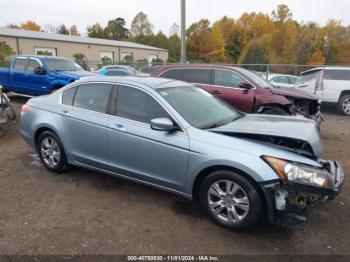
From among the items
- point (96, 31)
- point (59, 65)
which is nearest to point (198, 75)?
point (59, 65)

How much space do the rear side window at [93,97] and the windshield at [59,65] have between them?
6698 millimetres

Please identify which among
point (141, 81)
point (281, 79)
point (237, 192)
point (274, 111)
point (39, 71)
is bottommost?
point (237, 192)

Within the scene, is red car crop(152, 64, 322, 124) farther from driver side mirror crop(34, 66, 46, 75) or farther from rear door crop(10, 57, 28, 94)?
rear door crop(10, 57, 28, 94)

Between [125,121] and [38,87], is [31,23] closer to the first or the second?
[38,87]

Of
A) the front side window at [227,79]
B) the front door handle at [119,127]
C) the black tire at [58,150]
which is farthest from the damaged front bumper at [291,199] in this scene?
the front side window at [227,79]

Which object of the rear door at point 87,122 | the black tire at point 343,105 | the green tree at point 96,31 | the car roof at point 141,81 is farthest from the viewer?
the green tree at point 96,31

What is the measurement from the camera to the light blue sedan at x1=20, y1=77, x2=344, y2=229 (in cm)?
307

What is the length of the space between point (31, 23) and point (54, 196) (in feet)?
272

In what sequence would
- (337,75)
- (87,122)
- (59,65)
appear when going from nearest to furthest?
1. (87,122)
2. (59,65)
3. (337,75)

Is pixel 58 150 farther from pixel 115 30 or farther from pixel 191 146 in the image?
pixel 115 30

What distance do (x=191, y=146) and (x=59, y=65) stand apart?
8.95 meters

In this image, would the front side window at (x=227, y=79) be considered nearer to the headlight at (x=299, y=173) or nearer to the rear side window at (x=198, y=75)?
the rear side window at (x=198, y=75)

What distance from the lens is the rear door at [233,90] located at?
764 cm

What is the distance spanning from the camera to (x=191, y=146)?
3.44m
